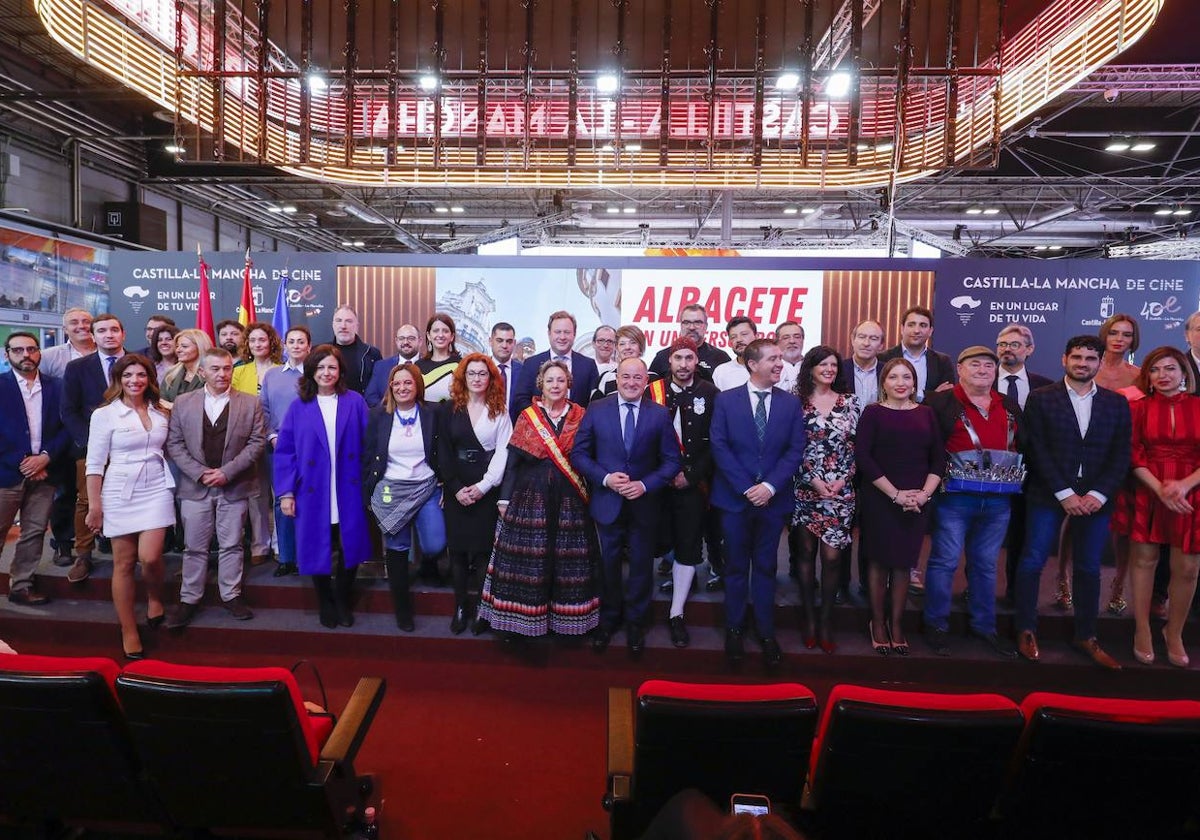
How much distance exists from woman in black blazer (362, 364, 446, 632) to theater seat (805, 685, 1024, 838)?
2402 millimetres

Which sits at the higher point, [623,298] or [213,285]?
[213,285]

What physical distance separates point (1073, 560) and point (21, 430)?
6117mm

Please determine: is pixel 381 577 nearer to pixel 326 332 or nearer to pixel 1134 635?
pixel 326 332

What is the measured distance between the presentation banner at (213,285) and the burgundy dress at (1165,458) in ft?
22.6

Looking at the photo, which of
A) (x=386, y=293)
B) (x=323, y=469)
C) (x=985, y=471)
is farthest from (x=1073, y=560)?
(x=386, y=293)

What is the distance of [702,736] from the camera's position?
1.52 metres

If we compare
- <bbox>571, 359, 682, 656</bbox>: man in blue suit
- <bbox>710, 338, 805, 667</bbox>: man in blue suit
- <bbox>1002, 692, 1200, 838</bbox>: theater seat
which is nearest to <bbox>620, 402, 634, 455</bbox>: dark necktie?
<bbox>571, 359, 682, 656</bbox>: man in blue suit

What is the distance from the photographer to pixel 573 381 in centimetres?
399

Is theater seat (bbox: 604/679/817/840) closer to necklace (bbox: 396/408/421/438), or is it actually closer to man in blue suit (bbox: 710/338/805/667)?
man in blue suit (bbox: 710/338/805/667)

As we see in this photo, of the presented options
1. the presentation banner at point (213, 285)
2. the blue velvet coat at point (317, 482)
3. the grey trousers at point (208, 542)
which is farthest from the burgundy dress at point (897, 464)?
the presentation banner at point (213, 285)

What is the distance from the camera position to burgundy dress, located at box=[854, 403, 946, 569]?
9.86 feet

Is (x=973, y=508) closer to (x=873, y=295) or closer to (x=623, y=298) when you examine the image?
(x=873, y=295)

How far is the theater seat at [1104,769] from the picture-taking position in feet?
4.70

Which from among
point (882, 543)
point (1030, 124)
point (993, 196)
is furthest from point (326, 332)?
point (993, 196)
